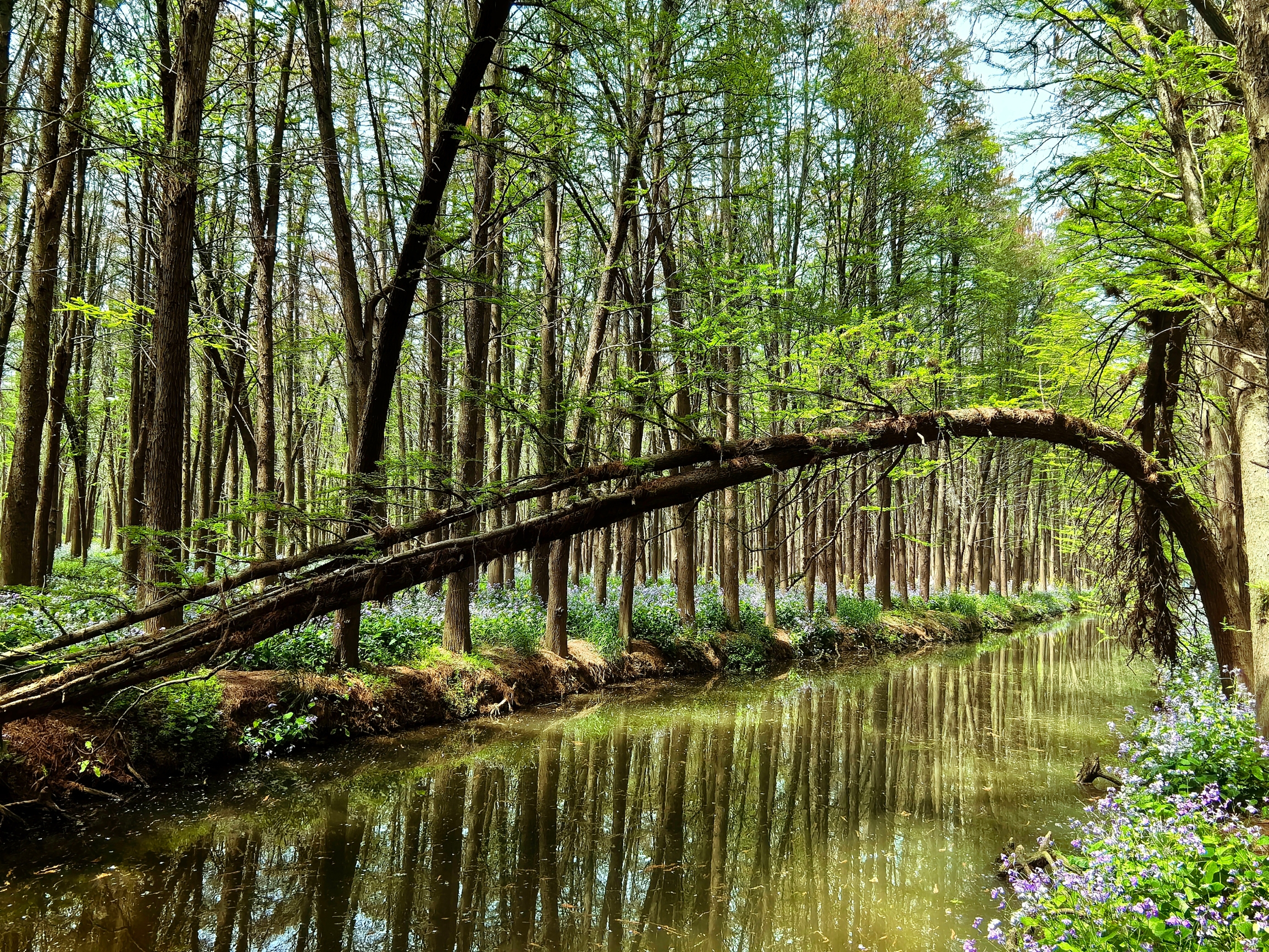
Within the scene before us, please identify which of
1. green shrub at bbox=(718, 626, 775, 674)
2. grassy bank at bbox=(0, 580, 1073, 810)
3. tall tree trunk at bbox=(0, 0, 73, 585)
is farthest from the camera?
green shrub at bbox=(718, 626, 775, 674)

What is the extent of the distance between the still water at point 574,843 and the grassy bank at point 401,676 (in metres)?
0.42

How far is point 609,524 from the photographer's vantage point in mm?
6059

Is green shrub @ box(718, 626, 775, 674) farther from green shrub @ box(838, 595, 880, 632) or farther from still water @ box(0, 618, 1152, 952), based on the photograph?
still water @ box(0, 618, 1152, 952)

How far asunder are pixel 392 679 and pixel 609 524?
5349mm

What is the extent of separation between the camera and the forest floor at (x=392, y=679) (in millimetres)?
6086

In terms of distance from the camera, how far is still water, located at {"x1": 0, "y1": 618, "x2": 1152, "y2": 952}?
4473 millimetres

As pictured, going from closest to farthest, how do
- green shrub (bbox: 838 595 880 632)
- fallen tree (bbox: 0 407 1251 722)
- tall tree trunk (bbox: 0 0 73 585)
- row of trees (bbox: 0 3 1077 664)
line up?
fallen tree (bbox: 0 407 1251 722), row of trees (bbox: 0 3 1077 664), tall tree trunk (bbox: 0 0 73 585), green shrub (bbox: 838 595 880 632)

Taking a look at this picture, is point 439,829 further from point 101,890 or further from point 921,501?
point 921,501

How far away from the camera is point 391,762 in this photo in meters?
7.94

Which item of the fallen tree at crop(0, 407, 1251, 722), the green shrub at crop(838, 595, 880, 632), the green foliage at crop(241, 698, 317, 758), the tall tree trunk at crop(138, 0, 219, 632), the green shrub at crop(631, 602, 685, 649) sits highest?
the tall tree trunk at crop(138, 0, 219, 632)

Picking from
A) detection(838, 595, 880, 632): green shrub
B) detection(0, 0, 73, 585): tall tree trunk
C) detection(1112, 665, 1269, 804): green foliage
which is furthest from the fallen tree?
detection(838, 595, 880, 632): green shrub

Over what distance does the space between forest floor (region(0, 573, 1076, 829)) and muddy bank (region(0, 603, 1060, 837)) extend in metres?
0.02

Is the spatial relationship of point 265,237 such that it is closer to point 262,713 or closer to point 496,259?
point 496,259

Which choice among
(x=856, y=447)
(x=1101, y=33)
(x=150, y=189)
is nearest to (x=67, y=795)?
(x=856, y=447)
